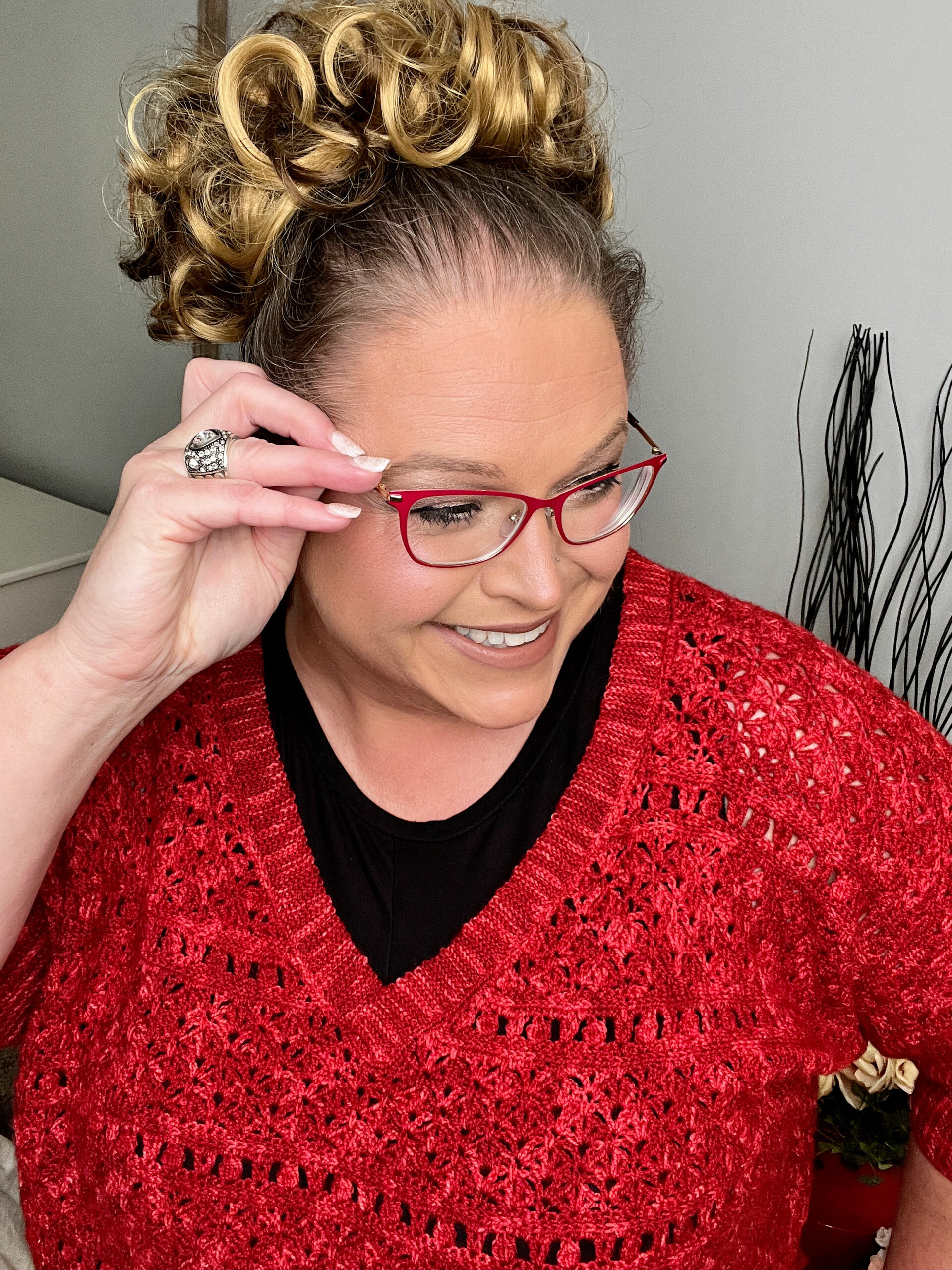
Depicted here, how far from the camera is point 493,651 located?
1074mm

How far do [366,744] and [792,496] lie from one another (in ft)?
3.37

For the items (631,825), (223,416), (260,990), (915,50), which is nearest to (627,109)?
(915,50)

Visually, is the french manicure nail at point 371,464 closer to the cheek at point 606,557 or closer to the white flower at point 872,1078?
the cheek at point 606,557

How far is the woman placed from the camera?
3.35 ft

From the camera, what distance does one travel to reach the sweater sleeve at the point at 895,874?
106 centimetres

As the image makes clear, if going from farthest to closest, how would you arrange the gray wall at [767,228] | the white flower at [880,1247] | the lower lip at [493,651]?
the gray wall at [767,228] → the white flower at [880,1247] → the lower lip at [493,651]

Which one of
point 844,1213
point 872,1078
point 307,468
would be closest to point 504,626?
point 307,468

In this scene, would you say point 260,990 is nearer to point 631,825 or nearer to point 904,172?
point 631,825

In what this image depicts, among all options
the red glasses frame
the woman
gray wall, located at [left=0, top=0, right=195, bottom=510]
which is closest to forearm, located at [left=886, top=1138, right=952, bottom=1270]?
the woman

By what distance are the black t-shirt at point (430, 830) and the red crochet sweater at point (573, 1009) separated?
0.13ft

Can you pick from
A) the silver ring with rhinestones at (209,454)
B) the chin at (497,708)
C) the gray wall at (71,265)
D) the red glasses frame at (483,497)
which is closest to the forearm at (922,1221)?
the chin at (497,708)

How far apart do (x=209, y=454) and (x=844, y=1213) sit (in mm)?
1486

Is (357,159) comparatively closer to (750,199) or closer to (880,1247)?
(750,199)

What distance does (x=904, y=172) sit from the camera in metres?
1.66
